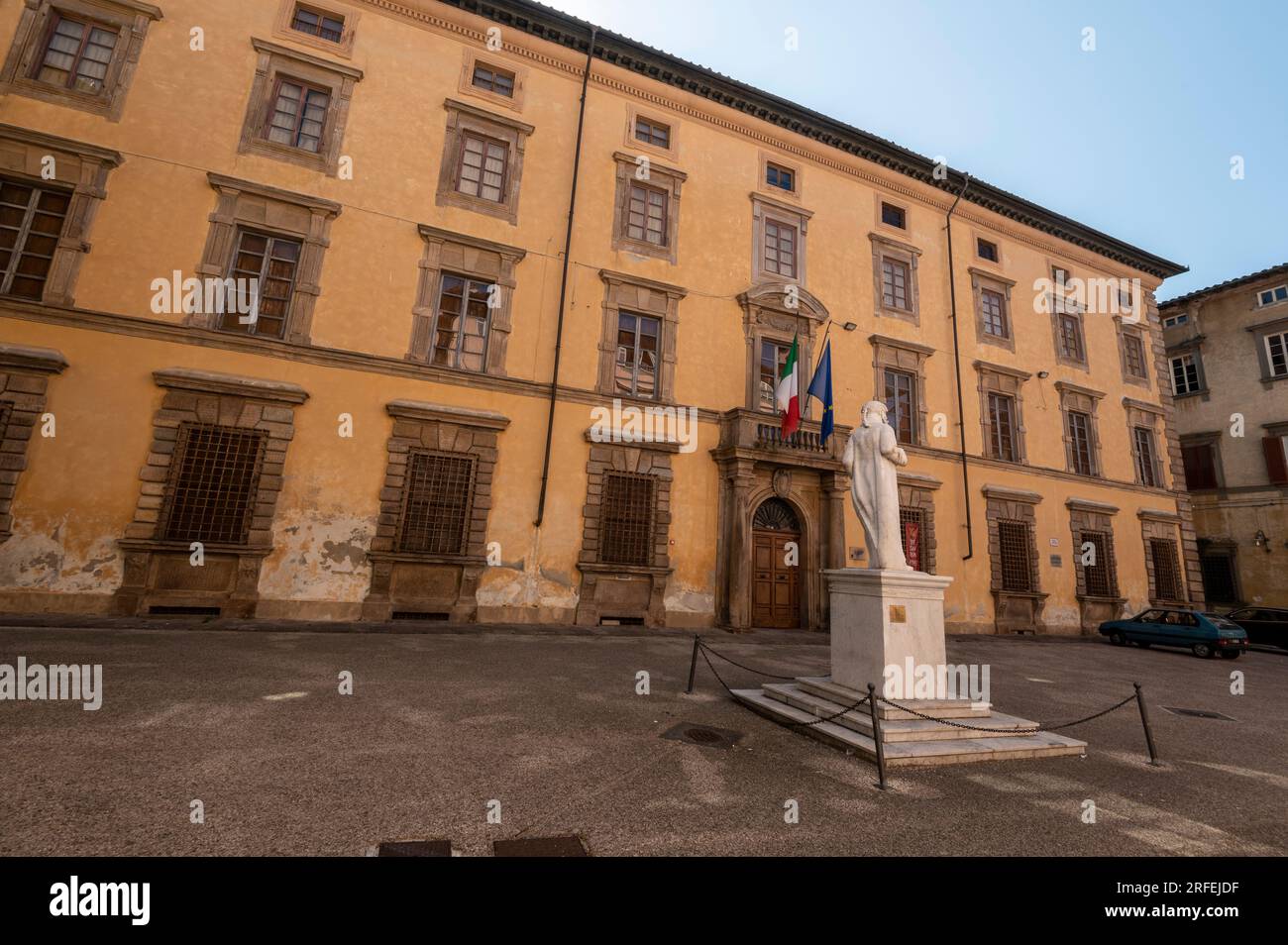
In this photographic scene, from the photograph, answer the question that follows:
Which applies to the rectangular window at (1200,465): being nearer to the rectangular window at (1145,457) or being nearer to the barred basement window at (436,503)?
the rectangular window at (1145,457)

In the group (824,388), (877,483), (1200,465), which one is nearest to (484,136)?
(824,388)

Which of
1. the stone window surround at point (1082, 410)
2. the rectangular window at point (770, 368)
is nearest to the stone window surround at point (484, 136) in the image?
the rectangular window at point (770, 368)

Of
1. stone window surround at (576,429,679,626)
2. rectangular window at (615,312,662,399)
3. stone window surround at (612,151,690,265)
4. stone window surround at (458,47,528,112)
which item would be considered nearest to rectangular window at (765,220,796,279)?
stone window surround at (612,151,690,265)

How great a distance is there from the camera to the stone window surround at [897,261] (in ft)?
56.3

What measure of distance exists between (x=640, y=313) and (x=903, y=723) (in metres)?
11.1

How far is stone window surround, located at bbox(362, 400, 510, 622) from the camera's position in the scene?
11.1m

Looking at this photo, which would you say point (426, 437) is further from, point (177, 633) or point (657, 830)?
point (657, 830)

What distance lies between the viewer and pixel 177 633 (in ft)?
27.9

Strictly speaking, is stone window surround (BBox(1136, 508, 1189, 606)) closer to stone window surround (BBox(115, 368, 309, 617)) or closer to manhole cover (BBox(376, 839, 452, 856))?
manhole cover (BBox(376, 839, 452, 856))

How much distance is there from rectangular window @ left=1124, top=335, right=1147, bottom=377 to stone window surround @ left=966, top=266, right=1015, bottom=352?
6196 mm

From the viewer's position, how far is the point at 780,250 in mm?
16141
